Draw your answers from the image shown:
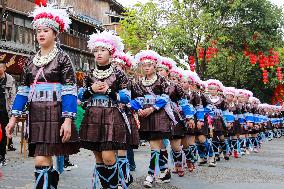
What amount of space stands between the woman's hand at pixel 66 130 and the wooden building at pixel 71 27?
12.1 meters

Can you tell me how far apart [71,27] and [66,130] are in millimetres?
35113

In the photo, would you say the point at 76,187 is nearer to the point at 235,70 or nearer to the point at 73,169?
the point at 73,169

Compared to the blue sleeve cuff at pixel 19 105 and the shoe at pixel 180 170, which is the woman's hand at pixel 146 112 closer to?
the shoe at pixel 180 170

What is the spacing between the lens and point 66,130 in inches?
211

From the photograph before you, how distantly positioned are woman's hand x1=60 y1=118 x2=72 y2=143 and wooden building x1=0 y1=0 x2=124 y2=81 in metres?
12.1

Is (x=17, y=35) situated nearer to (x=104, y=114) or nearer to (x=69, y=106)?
(x=104, y=114)

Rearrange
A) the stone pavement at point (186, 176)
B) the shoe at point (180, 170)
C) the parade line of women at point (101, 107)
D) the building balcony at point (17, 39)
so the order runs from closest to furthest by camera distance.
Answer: the parade line of women at point (101, 107), the stone pavement at point (186, 176), the shoe at point (180, 170), the building balcony at point (17, 39)

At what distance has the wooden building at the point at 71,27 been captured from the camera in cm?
2866

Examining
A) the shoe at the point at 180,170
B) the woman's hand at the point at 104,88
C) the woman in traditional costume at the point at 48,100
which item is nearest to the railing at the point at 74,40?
the shoe at the point at 180,170

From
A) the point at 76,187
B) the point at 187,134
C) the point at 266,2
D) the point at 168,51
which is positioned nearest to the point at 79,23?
the point at 168,51

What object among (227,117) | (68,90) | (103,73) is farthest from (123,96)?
(227,117)

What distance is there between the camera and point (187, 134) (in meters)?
10.9

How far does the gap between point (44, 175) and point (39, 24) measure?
1.78 meters

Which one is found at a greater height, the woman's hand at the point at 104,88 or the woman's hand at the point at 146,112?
the woman's hand at the point at 104,88
